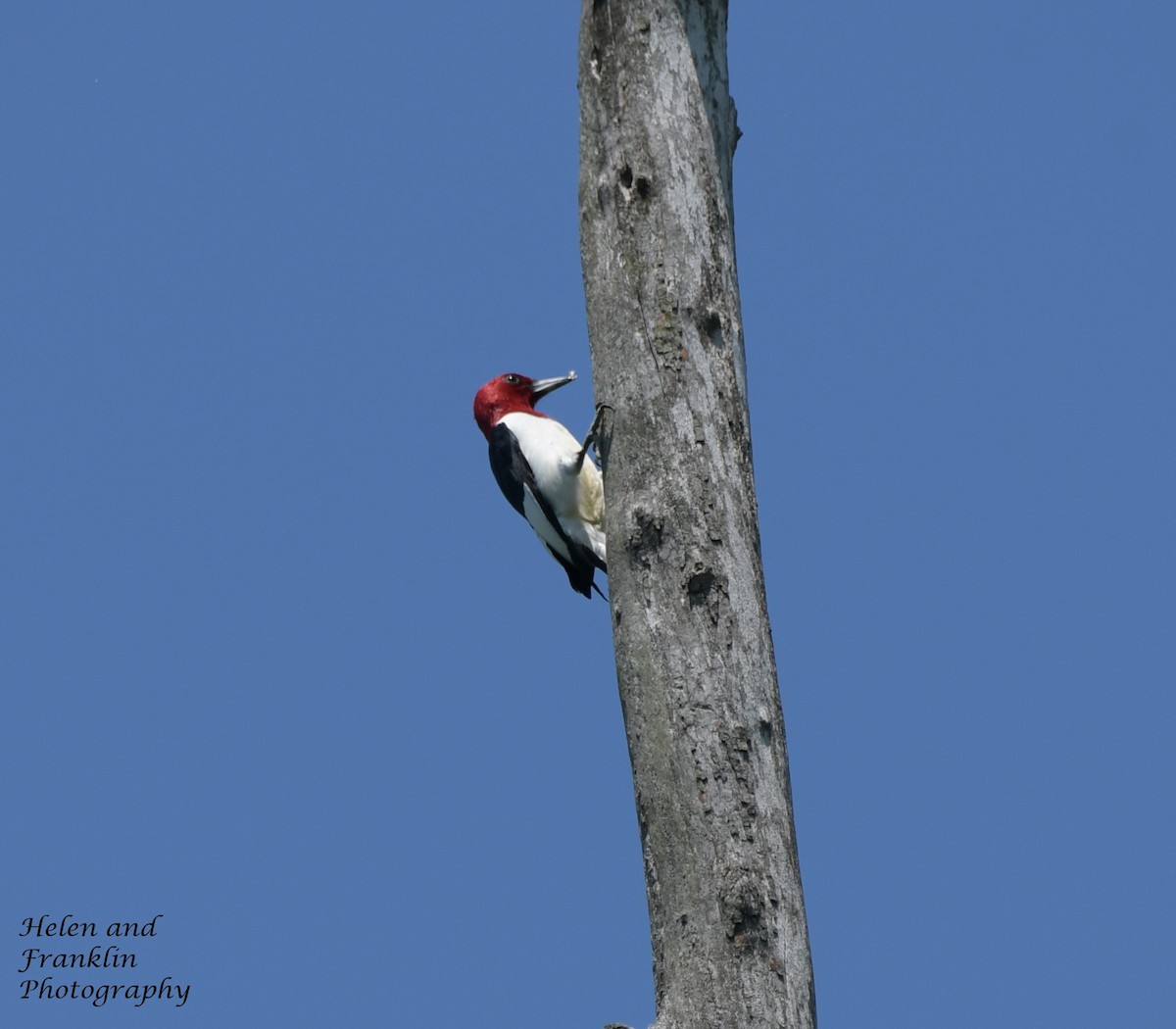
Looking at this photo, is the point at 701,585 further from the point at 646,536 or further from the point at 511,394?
the point at 511,394

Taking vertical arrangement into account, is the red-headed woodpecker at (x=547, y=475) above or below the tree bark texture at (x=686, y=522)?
above

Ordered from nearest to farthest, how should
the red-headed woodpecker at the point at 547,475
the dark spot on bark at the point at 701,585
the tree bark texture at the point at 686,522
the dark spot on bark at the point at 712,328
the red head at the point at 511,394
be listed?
the tree bark texture at the point at 686,522
the dark spot on bark at the point at 701,585
the dark spot on bark at the point at 712,328
the red-headed woodpecker at the point at 547,475
the red head at the point at 511,394

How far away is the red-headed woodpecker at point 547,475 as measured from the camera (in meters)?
6.64

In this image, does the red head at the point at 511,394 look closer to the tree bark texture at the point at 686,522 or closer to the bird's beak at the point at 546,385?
the bird's beak at the point at 546,385

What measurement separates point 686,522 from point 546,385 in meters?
3.22

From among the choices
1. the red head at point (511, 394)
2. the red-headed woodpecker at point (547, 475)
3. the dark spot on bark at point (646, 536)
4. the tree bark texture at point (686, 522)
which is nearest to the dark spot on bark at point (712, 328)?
the tree bark texture at point (686, 522)

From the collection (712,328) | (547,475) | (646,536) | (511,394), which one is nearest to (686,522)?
(646,536)

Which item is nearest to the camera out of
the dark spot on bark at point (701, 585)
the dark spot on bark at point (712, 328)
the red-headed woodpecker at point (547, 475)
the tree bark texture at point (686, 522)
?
the tree bark texture at point (686, 522)

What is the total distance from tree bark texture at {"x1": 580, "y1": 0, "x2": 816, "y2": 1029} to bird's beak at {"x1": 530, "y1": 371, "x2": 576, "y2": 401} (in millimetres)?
2578

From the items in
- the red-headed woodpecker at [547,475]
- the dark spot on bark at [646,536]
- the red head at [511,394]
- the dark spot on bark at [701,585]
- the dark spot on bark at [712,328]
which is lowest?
the dark spot on bark at [701,585]

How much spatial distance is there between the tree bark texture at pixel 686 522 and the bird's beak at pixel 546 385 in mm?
2578

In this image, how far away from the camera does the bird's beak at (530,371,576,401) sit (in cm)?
739

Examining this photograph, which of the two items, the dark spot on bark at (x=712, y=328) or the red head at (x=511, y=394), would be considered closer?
the dark spot on bark at (x=712, y=328)

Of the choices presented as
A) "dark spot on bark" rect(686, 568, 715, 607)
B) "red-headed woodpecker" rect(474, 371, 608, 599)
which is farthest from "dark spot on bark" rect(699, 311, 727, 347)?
"red-headed woodpecker" rect(474, 371, 608, 599)
